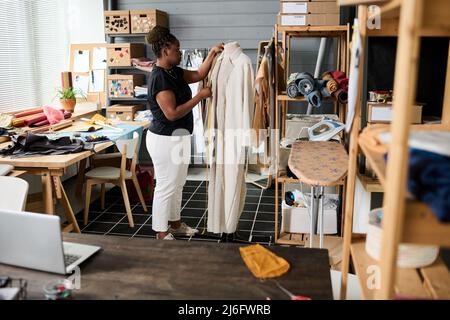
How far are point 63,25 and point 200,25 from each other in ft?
5.57

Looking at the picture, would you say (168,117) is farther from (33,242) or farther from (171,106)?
(33,242)

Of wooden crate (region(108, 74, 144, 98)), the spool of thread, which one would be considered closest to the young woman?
the spool of thread

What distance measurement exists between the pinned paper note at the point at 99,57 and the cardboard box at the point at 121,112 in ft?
1.94

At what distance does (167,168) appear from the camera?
3361 mm

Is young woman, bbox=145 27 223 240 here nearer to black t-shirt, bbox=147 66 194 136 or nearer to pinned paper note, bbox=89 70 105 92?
black t-shirt, bbox=147 66 194 136

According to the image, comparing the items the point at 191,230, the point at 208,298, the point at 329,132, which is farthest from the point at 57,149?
the point at 208,298

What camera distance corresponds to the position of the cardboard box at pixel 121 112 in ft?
17.7

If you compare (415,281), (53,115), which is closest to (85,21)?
(53,115)

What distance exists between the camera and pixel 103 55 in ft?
18.4

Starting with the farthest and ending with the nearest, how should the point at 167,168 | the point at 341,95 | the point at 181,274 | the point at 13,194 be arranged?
the point at 167,168 → the point at 341,95 → the point at 13,194 → the point at 181,274

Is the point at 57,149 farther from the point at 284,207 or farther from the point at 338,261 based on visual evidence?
the point at 338,261

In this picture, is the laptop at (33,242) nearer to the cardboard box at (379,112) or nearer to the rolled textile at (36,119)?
the cardboard box at (379,112)

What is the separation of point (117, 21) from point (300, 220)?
136 inches

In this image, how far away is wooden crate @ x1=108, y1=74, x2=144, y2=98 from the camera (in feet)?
17.9
